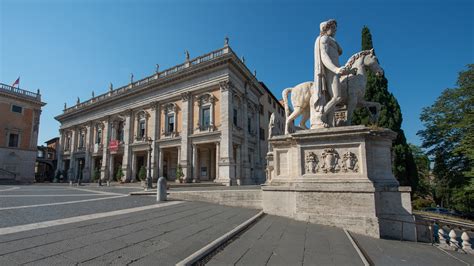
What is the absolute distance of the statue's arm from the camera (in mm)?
6603

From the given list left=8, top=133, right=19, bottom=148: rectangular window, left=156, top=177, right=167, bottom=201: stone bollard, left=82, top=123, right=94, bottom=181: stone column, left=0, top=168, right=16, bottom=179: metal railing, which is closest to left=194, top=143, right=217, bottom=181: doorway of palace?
left=156, top=177, right=167, bottom=201: stone bollard

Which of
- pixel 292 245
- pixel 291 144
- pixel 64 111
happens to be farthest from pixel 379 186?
pixel 64 111

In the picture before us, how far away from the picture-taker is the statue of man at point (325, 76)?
6.77 metres

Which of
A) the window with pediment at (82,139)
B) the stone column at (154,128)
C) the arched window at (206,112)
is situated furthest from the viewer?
the window with pediment at (82,139)

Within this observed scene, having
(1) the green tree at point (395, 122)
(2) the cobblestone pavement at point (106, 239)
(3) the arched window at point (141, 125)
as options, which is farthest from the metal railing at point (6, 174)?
(1) the green tree at point (395, 122)

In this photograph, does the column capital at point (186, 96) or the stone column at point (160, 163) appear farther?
the stone column at point (160, 163)

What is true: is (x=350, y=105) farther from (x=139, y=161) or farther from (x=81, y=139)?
(x=81, y=139)

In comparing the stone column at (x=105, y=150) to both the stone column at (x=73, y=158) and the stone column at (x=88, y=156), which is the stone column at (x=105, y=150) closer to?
the stone column at (x=88, y=156)

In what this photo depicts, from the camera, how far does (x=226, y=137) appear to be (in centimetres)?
2228

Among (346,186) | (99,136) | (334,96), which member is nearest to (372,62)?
(334,96)

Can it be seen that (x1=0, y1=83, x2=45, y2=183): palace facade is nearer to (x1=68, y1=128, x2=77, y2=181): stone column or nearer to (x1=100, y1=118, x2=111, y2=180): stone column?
(x1=68, y1=128, x2=77, y2=181): stone column

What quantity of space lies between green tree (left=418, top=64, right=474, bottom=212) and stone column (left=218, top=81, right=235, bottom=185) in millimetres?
19258

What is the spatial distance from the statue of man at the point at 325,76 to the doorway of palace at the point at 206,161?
64.2 feet

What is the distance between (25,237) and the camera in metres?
3.71
